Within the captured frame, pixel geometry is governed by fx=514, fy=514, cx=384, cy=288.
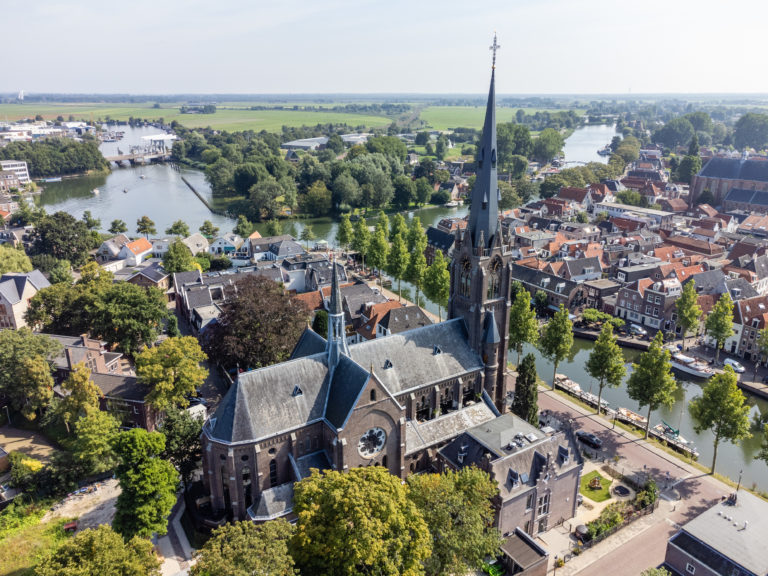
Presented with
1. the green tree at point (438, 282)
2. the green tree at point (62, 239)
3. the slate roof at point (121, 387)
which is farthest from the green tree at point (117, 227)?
the green tree at point (438, 282)

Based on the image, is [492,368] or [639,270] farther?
[639,270]

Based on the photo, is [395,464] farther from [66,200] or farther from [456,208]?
[66,200]

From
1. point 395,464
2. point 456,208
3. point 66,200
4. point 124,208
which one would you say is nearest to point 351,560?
point 395,464

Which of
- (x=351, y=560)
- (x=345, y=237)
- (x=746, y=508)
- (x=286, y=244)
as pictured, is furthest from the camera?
(x=345, y=237)

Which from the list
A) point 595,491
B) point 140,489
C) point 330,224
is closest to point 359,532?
point 140,489

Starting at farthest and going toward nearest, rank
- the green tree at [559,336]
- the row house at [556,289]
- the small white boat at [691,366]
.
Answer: the row house at [556,289]
the small white boat at [691,366]
the green tree at [559,336]

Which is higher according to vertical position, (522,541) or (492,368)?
(492,368)

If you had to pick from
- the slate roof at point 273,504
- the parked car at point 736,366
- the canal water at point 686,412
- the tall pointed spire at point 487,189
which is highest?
the tall pointed spire at point 487,189

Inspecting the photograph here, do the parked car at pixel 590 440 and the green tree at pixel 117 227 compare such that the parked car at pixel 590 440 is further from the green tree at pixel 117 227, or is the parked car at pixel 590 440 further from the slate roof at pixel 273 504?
the green tree at pixel 117 227
